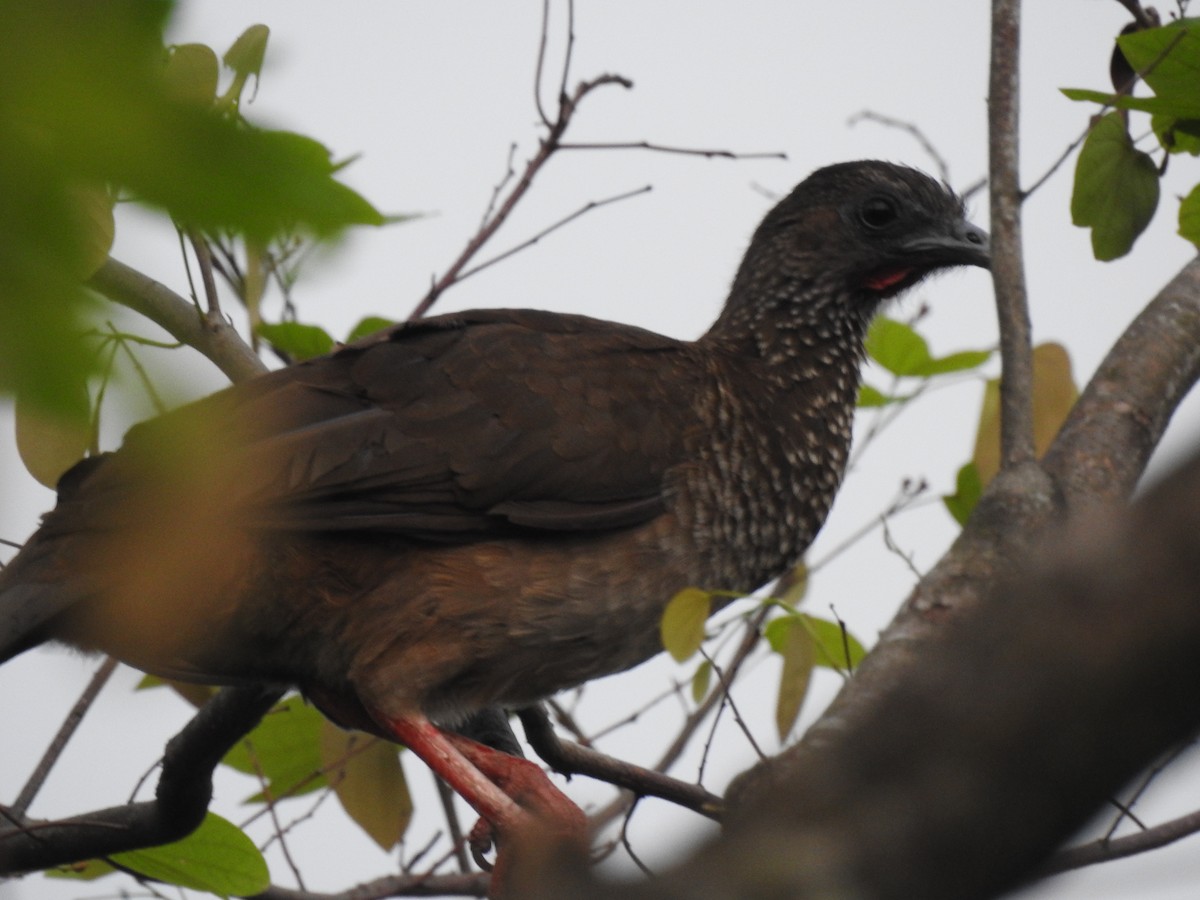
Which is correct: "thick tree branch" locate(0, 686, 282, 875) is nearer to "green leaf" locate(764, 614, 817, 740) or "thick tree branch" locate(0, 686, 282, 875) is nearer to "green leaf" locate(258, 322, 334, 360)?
"green leaf" locate(258, 322, 334, 360)

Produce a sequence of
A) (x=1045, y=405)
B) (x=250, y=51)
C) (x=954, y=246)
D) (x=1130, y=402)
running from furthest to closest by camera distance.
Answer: (x=954, y=246) → (x=1045, y=405) → (x=1130, y=402) → (x=250, y=51)

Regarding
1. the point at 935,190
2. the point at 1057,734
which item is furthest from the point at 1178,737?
the point at 935,190

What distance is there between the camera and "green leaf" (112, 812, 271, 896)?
329 cm

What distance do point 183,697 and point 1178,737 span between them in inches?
138

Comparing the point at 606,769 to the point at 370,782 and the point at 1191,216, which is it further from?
the point at 1191,216

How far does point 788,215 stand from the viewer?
480cm

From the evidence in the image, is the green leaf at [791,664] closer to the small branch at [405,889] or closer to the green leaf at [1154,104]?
the small branch at [405,889]

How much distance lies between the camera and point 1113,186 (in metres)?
3.49

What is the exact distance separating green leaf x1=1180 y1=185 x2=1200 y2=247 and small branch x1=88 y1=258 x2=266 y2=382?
229cm

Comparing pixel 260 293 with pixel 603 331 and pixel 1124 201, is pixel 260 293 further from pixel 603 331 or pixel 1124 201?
pixel 1124 201

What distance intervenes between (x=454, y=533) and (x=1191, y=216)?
1.87m

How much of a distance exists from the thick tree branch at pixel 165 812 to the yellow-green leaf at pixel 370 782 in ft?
1.94

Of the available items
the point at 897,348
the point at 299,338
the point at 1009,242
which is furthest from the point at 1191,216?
the point at 299,338

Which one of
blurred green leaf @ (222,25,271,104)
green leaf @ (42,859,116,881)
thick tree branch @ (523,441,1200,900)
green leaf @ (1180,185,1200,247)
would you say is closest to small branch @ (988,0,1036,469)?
green leaf @ (1180,185,1200,247)
